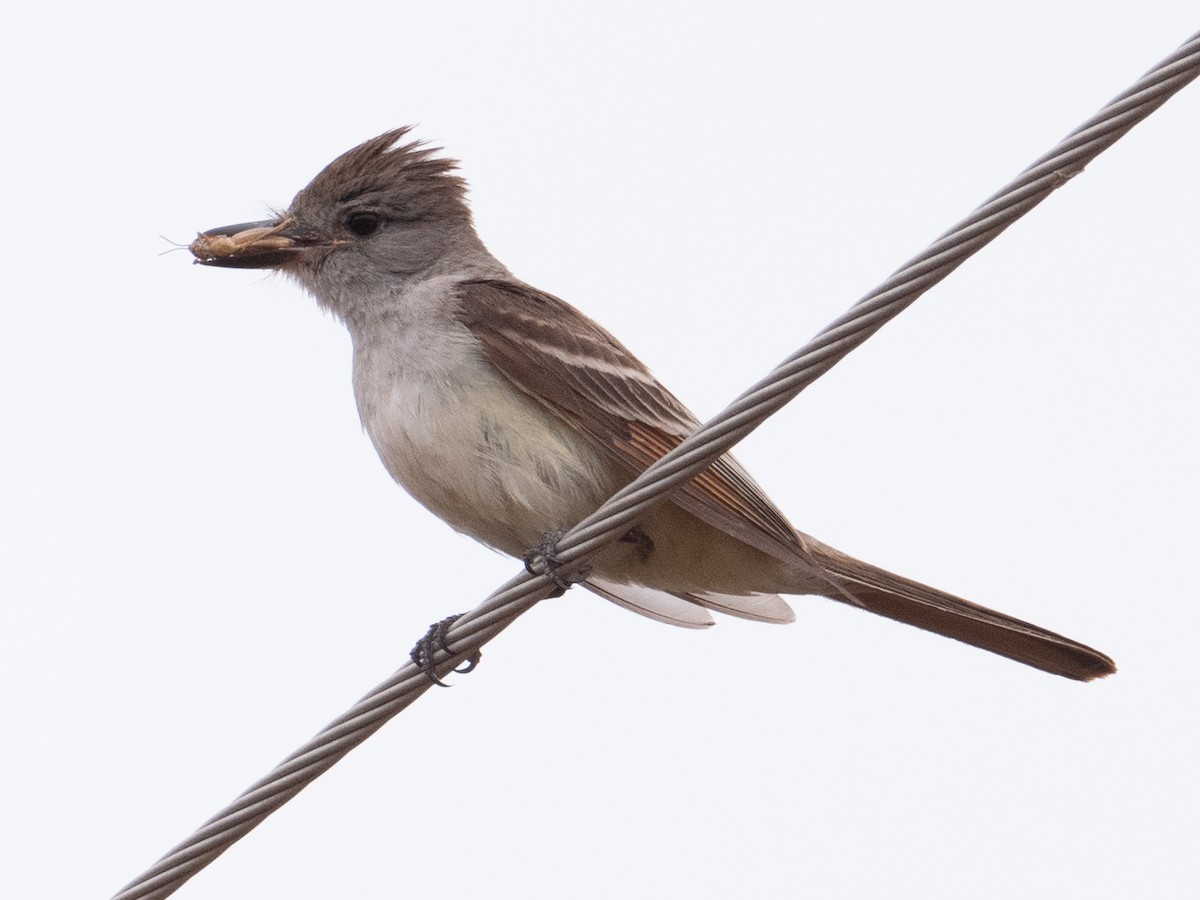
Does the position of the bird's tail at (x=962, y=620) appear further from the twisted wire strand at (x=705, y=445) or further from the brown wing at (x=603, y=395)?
the twisted wire strand at (x=705, y=445)

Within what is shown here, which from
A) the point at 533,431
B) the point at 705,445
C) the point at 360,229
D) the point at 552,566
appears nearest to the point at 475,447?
the point at 533,431

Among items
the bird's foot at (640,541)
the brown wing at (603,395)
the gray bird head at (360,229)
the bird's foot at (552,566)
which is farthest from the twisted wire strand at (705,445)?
the gray bird head at (360,229)

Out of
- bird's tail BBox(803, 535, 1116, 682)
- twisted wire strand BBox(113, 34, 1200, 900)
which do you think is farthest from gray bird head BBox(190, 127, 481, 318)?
twisted wire strand BBox(113, 34, 1200, 900)

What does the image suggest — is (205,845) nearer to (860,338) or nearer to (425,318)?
(860,338)

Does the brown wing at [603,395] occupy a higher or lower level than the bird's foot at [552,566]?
higher

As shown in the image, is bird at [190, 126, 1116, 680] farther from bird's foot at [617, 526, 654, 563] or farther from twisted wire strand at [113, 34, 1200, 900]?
twisted wire strand at [113, 34, 1200, 900]

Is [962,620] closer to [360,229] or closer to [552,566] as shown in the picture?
[552,566]

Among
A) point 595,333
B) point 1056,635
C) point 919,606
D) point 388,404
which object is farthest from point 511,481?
point 1056,635
